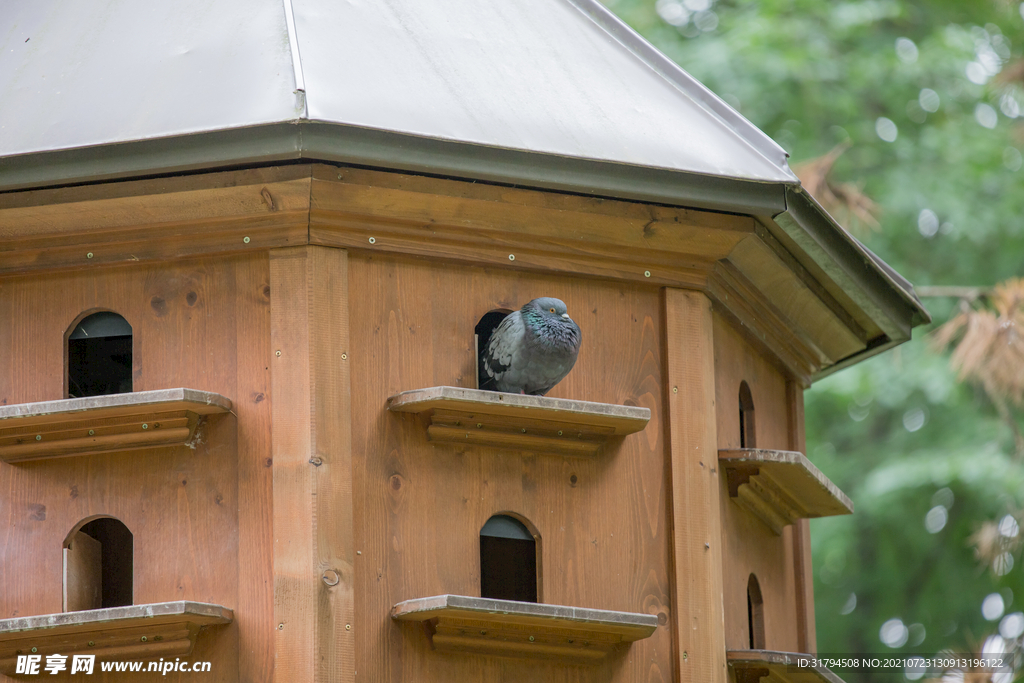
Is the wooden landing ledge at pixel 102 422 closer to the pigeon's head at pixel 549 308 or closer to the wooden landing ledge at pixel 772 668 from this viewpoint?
the pigeon's head at pixel 549 308

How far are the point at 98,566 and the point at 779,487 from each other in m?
2.68

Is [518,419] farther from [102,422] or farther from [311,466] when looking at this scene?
[102,422]

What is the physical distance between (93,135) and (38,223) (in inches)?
20.5

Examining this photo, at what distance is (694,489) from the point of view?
5.07m

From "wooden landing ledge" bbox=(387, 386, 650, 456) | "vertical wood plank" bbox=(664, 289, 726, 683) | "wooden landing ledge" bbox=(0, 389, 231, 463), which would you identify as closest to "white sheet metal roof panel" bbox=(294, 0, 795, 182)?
"vertical wood plank" bbox=(664, 289, 726, 683)

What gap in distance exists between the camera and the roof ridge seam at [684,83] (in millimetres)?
5246

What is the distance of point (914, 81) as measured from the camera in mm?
10844

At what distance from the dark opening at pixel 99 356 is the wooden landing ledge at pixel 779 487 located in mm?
2296

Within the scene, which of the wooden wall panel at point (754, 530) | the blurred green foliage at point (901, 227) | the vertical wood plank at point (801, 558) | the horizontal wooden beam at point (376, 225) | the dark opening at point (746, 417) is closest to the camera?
the horizontal wooden beam at point (376, 225)

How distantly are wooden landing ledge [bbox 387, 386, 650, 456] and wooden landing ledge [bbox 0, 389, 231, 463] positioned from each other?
0.67m

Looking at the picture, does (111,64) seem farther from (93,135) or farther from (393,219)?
(393,219)

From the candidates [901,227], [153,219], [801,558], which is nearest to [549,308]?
[153,219]

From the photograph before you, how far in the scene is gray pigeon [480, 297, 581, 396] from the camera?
184 inches

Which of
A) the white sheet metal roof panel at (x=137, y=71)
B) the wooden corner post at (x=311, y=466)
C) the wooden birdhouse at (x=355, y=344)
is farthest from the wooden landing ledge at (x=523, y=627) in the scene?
the white sheet metal roof panel at (x=137, y=71)
